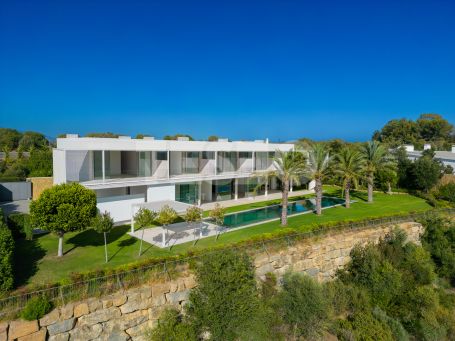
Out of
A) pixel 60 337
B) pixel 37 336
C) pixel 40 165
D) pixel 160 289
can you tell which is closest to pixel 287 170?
pixel 160 289

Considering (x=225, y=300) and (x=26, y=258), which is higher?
(x=26, y=258)

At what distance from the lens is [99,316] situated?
11.8 m

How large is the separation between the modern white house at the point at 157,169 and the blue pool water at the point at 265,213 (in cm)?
236

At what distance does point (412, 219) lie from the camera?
2527cm

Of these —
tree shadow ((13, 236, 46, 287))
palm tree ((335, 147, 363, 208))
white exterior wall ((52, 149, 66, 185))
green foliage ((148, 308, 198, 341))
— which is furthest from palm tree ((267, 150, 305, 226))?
tree shadow ((13, 236, 46, 287))

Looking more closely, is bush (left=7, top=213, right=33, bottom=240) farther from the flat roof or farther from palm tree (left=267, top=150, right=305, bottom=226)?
palm tree (left=267, top=150, right=305, bottom=226)

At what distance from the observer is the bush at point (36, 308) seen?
10.3 metres

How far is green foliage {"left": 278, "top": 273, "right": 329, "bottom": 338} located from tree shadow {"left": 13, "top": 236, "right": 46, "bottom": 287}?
11183mm

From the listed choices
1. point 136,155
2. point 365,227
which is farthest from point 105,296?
point 365,227

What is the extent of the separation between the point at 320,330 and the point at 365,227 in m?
10.1

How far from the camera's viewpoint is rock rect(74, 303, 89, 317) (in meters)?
11.3

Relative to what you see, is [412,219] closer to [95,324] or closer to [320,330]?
[320,330]

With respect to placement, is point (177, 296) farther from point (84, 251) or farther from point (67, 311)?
point (84, 251)

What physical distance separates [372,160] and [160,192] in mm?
21508
